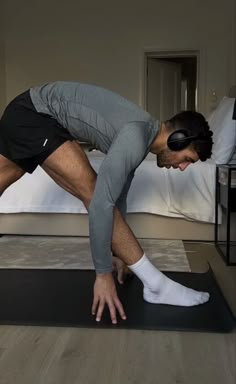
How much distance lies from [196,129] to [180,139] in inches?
3.3

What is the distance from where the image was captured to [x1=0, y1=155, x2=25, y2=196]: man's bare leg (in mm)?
1977

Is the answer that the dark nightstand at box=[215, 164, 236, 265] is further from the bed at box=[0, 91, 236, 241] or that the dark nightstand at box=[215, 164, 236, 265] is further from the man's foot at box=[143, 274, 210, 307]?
the man's foot at box=[143, 274, 210, 307]

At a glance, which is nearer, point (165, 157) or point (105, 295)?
point (105, 295)

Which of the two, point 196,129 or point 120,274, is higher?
point 196,129

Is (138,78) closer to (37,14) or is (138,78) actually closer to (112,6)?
(112,6)

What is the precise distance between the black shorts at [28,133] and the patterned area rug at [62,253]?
0.87 metres

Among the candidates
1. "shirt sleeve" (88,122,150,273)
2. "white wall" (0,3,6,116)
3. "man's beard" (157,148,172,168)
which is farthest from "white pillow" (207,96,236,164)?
"white wall" (0,3,6,116)

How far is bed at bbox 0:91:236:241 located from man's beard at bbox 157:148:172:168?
1.29 m

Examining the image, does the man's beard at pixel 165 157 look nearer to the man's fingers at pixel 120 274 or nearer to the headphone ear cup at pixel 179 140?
the headphone ear cup at pixel 179 140

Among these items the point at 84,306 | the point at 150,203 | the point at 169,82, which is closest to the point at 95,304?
the point at 84,306

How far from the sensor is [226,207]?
2725 millimetres

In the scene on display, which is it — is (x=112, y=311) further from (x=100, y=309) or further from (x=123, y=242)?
(x=123, y=242)

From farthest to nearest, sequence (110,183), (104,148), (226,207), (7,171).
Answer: (226,207) < (7,171) < (104,148) < (110,183)

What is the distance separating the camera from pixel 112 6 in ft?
19.4
